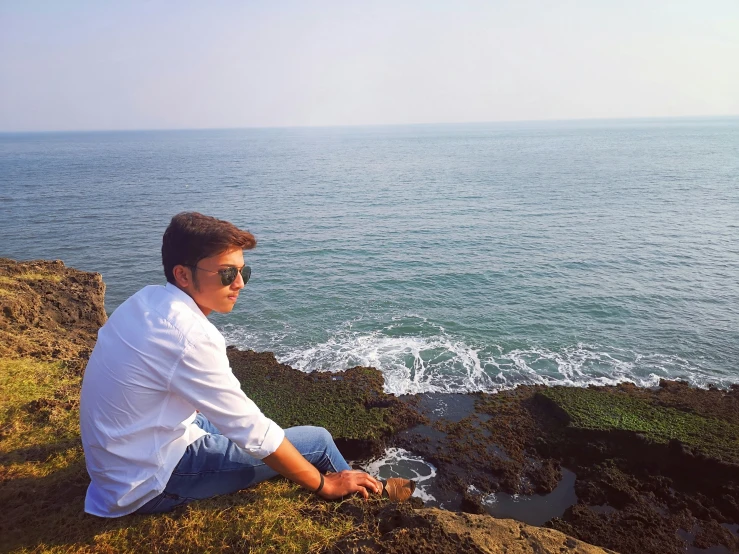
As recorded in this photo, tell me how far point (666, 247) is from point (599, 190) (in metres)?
22.6

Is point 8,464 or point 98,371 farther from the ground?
point 98,371

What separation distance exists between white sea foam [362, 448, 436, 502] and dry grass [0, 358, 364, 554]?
6178 millimetres

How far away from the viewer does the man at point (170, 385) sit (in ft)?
11.4

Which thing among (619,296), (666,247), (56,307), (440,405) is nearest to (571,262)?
(619,296)

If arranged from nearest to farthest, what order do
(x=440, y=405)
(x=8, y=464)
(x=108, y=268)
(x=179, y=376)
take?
1. (x=179, y=376)
2. (x=8, y=464)
3. (x=440, y=405)
4. (x=108, y=268)

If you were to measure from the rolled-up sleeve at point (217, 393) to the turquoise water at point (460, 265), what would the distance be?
12.4 m

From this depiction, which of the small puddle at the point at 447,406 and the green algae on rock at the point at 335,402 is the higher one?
the green algae on rock at the point at 335,402

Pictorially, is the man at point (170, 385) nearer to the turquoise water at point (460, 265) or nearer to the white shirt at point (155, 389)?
the white shirt at point (155, 389)

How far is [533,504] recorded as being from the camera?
34.7 ft

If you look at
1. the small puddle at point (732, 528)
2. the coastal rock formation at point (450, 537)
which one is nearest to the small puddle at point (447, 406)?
the small puddle at point (732, 528)

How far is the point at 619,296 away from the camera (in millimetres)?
24031

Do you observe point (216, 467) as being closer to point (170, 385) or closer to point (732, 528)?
point (170, 385)

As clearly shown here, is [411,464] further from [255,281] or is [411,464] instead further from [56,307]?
[255,281]

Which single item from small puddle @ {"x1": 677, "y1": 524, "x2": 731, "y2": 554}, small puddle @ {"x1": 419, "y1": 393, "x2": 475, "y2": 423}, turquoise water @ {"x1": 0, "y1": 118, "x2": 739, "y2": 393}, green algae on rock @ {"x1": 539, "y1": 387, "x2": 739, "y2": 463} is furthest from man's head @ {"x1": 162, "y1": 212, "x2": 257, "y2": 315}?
turquoise water @ {"x1": 0, "y1": 118, "x2": 739, "y2": 393}
